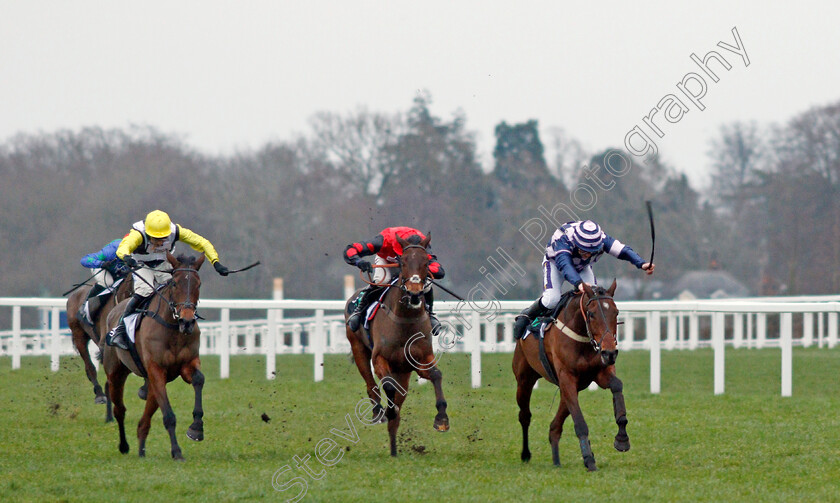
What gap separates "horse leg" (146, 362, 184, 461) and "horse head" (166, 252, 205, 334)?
1.14 ft

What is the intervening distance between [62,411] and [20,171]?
2507 centimetres

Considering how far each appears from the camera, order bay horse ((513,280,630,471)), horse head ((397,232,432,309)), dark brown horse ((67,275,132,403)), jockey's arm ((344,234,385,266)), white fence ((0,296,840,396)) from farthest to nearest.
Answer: white fence ((0,296,840,396)) → dark brown horse ((67,275,132,403)) → jockey's arm ((344,234,385,266)) → horse head ((397,232,432,309)) → bay horse ((513,280,630,471))

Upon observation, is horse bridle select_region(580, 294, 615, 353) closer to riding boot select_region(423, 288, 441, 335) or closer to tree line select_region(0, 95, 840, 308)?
riding boot select_region(423, 288, 441, 335)

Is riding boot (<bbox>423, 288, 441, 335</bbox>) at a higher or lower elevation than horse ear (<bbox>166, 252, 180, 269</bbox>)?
lower

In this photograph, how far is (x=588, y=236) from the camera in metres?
7.46

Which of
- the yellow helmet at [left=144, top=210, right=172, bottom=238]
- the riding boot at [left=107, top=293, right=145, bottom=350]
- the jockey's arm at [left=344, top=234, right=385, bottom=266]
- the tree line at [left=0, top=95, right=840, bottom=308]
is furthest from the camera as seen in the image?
the tree line at [left=0, top=95, right=840, bottom=308]

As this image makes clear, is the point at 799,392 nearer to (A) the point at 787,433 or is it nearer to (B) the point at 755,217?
(A) the point at 787,433

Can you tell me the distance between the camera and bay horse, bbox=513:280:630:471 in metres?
6.82

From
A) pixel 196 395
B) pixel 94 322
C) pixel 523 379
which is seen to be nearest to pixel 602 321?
pixel 523 379

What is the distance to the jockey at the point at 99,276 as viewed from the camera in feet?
32.6

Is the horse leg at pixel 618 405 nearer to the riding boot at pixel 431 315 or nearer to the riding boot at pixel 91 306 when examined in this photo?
the riding boot at pixel 431 315

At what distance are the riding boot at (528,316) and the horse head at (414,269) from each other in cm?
73

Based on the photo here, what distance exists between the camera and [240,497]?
612 centimetres

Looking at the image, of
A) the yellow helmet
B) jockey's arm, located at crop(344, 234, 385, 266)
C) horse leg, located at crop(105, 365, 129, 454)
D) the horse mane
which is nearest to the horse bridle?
the horse mane
